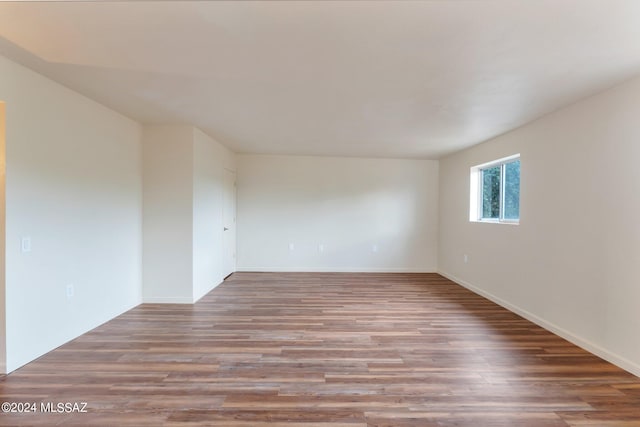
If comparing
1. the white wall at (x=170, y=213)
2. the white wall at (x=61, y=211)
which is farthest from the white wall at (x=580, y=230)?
the white wall at (x=61, y=211)

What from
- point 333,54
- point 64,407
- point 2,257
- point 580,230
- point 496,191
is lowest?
point 64,407

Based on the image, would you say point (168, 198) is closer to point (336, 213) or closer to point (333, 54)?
point (333, 54)

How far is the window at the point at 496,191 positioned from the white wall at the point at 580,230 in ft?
0.73

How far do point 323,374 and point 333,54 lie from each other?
232cm

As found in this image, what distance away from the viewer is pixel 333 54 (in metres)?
1.96

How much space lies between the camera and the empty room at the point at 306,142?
174 cm

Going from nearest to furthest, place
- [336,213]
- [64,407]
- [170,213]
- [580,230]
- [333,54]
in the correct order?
[64,407]
[333,54]
[580,230]
[170,213]
[336,213]

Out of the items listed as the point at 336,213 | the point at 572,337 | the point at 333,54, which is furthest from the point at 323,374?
the point at 336,213

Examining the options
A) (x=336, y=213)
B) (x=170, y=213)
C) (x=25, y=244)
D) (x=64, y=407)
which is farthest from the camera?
(x=336, y=213)

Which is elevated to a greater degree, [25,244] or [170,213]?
[170,213]

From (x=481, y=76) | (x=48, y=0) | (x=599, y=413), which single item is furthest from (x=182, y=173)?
(x=599, y=413)

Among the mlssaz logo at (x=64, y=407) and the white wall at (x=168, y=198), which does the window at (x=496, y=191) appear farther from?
the mlssaz logo at (x=64, y=407)

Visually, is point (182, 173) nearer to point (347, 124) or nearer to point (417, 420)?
point (347, 124)

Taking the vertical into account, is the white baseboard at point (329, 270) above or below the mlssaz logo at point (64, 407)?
above
